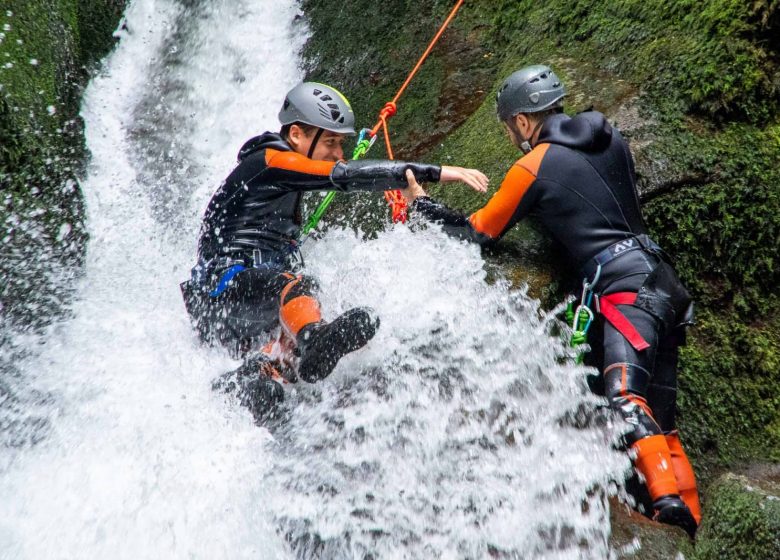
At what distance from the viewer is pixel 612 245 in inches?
147

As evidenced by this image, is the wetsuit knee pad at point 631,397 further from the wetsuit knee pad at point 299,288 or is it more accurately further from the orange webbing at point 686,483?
the wetsuit knee pad at point 299,288

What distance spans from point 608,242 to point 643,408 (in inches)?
38.2

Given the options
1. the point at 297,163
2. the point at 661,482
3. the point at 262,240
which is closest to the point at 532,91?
the point at 297,163

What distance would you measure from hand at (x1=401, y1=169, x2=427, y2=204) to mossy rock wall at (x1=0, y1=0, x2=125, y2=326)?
3432 millimetres

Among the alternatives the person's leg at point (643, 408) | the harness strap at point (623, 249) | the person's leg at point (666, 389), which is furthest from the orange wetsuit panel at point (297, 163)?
the person's leg at point (666, 389)

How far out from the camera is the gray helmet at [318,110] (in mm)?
4238

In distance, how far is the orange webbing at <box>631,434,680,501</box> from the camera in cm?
321

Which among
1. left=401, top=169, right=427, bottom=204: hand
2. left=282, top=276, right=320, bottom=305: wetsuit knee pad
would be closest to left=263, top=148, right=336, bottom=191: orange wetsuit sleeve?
left=401, top=169, right=427, bottom=204: hand

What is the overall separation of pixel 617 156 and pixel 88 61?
7.75 metres

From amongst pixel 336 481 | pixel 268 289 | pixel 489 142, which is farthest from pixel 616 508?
pixel 489 142

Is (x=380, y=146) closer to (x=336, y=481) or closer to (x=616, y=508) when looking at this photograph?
(x=336, y=481)

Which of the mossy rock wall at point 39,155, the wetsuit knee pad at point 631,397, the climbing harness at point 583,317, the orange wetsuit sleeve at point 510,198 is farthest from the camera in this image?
the mossy rock wall at point 39,155

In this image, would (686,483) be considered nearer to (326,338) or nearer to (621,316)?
(621,316)

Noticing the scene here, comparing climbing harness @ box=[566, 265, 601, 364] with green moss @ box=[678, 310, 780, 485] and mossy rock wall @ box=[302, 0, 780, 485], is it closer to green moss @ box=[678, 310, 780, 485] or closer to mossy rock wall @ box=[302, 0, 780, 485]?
mossy rock wall @ box=[302, 0, 780, 485]
